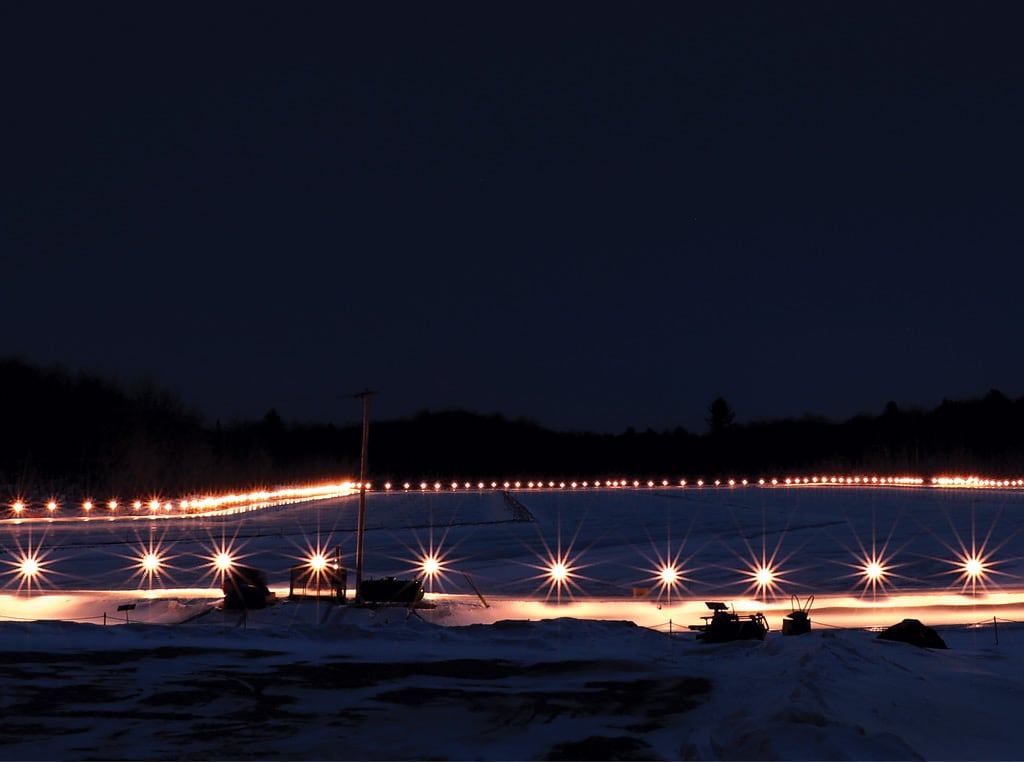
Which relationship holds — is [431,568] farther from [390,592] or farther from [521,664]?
[521,664]

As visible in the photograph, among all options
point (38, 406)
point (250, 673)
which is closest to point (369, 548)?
Answer: point (250, 673)

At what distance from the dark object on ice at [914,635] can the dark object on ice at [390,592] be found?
1399 centimetres

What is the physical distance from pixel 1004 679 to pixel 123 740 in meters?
14.9

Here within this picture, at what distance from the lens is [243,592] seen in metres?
29.1

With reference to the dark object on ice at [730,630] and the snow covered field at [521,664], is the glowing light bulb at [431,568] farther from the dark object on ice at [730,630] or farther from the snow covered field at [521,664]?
the dark object on ice at [730,630]

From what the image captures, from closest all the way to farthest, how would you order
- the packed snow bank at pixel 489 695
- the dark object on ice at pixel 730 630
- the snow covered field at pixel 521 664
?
the packed snow bank at pixel 489 695 → the snow covered field at pixel 521 664 → the dark object on ice at pixel 730 630

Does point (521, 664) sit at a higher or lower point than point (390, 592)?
lower

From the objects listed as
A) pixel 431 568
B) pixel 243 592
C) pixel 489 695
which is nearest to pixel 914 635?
pixel 489 695

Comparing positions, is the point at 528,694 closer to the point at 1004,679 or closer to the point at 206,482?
the point at 1004,679

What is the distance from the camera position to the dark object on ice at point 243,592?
2885 cm

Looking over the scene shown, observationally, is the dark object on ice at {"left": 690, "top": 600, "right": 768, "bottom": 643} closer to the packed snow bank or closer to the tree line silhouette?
the packed snow bank

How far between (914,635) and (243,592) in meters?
19.0

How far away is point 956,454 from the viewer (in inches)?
6407

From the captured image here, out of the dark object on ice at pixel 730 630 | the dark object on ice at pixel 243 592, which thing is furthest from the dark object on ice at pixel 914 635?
the dark object on ice at pixel 243 592
